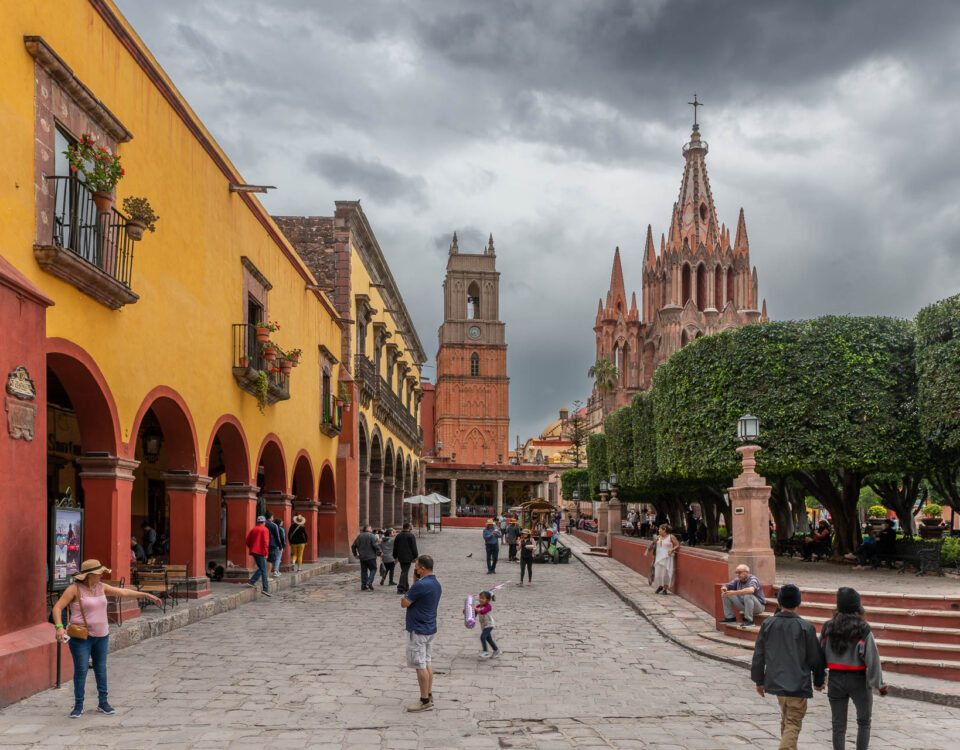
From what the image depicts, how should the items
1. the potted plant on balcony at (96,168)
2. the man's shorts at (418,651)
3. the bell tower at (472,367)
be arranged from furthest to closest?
the bell tower at (472,367) < the potted plant on balcony at (96,168) < the man's shorts at (418,651)

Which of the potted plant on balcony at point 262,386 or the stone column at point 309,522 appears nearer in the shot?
the potted plant on balcony at point 262,386

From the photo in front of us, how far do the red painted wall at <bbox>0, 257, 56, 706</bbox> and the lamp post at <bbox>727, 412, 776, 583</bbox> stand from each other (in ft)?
31.4

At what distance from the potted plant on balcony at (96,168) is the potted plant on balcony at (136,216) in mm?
600

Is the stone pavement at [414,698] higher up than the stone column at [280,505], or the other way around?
the stone column at [280,505]

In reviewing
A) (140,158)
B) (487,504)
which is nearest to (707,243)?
(487,504)

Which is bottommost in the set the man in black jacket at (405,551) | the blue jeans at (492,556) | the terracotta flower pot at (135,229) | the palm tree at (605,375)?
the blue jeans at (492,556)

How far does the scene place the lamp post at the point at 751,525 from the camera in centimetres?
1366

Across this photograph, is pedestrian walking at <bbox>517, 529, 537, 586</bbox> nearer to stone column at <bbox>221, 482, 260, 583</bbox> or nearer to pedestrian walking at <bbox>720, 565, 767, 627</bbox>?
stone column at <bbox>221, 482, 260, 583</bbox>

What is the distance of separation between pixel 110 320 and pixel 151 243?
1915mm

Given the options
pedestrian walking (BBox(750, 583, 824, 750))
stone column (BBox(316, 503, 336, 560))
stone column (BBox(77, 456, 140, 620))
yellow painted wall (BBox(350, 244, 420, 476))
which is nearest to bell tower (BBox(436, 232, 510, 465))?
yellow painted wall (BBox(350, 244, 420, 476))

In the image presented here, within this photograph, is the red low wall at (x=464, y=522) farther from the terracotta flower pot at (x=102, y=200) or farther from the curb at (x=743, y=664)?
the terracotta flower pot at (x=102, y=200)

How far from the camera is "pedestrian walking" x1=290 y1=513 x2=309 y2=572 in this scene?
20891 mm

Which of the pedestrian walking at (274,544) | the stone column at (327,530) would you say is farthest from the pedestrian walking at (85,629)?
the stone column at (327,530)

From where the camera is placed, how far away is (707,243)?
8312cm
